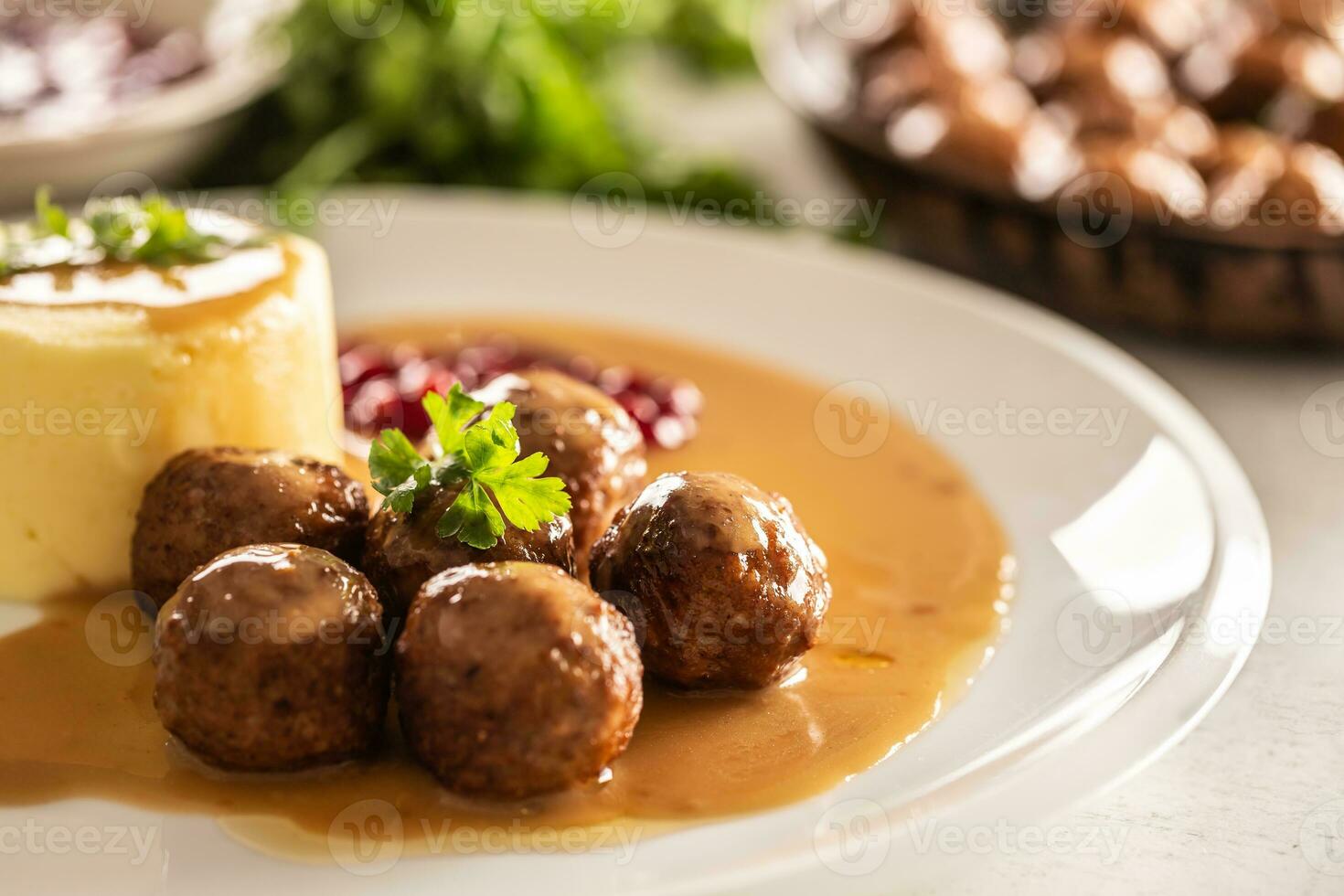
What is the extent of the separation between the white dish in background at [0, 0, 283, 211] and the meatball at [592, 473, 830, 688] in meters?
3.19

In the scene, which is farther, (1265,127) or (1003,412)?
(1265,127)

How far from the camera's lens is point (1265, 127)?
582 cm

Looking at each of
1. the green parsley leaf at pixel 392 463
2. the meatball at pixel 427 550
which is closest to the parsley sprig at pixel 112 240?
the green parsley leaf at pixel 392 463

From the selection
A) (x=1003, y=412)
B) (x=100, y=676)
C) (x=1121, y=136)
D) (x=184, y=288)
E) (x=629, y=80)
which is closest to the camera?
(x=100, y=676)

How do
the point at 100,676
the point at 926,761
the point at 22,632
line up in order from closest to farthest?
the point at 926,761 < the point at 100,676 < the point at 22,632

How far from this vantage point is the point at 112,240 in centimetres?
393

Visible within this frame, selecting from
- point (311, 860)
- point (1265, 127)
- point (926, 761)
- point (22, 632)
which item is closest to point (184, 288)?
point (22, 632)

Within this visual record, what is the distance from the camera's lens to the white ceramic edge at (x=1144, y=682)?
8.79ft

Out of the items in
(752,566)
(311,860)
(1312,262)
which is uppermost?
(1312,262)

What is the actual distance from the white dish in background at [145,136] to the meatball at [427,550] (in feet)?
9.47

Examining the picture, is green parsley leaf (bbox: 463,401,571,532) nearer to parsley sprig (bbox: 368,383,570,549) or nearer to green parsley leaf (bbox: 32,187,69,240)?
parsley sprig (bbox: 368,383,570,549)

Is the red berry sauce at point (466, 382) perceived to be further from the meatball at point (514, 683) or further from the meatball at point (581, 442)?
the meatball at point (514, 683)

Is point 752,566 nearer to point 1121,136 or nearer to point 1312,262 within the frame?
point 1312,262

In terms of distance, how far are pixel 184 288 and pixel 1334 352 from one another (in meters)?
3.87
